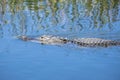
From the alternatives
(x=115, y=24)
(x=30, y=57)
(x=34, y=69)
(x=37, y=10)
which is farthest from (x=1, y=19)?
(x=34, y=69)

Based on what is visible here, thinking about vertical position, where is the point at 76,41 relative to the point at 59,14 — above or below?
below

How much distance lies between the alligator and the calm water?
31cm

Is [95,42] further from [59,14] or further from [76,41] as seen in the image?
[59,14]

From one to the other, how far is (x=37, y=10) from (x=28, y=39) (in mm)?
5769

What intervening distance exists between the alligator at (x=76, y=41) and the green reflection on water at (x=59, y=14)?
4.08 ft

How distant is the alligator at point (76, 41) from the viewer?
38.4 feet

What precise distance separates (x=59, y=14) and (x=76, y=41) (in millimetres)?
5156

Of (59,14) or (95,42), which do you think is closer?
(95,42)

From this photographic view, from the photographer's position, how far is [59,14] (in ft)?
55.8

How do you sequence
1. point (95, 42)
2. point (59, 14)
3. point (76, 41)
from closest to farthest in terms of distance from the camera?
point (95, 42) < point (76, 41) < point (59, 14)

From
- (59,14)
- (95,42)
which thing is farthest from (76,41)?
(59,14)

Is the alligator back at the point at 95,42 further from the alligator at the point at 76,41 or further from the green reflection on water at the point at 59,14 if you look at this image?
the green reflection on water at the point at 59,14

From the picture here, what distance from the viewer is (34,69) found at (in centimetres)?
959

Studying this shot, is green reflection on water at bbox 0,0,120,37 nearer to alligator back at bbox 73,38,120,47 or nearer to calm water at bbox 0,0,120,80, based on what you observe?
calm water at bbox 0,0,120,80
